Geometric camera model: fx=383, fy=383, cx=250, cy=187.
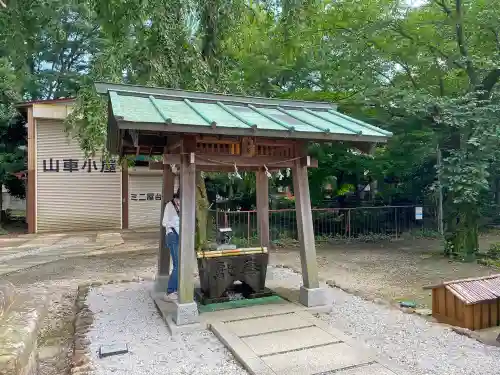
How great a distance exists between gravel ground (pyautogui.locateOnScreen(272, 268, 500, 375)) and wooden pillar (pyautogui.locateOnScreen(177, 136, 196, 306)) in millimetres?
1887

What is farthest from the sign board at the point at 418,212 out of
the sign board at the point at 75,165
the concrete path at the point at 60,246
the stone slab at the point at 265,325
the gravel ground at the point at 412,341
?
the sign board at the point at 75,165

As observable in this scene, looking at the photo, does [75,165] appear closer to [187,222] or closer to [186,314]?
[187,222]

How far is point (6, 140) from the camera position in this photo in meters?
17.5

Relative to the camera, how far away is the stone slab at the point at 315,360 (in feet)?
11.8

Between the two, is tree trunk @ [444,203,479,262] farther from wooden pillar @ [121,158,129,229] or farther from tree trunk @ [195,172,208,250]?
wooden pillar @ [121,158,129,229]

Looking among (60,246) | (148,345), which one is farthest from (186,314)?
(60,246)

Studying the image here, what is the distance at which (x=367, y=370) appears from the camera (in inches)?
142

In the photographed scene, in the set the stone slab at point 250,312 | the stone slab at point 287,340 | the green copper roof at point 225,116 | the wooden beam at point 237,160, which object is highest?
the green copper roof at point 225,116

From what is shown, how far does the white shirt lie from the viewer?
19.0 ft

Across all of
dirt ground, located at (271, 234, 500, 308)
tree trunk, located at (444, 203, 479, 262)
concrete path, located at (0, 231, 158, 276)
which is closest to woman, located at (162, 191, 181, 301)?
dirt ground, located at (271, 234, 500, 308)

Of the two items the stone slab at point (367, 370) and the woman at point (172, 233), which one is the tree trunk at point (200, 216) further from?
the stone slab at point (367, 370)

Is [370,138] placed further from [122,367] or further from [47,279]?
[47,279]

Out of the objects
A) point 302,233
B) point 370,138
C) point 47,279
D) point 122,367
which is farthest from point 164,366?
point 47,279

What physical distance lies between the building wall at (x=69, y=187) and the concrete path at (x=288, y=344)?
12900mm
